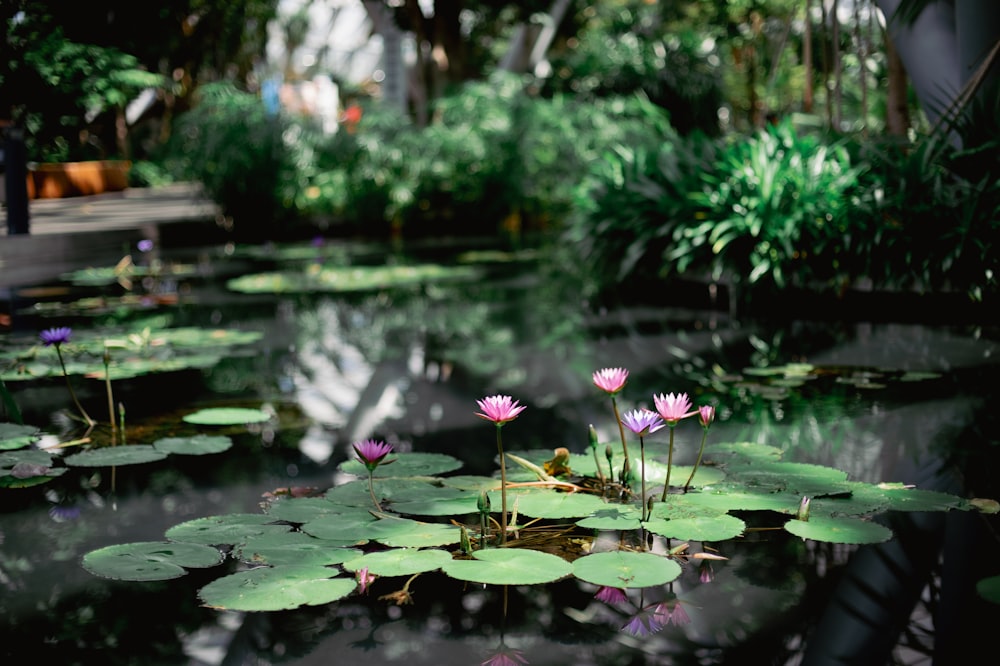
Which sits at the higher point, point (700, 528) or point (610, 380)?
point (610, 380)

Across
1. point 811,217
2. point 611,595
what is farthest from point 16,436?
point 811,217

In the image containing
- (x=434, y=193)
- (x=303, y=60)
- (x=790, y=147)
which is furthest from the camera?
(x=303, y=60)

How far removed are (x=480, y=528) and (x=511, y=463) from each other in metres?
0.70

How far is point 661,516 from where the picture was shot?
2615mm

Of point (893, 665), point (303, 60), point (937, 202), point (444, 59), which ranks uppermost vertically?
point (303, 60)

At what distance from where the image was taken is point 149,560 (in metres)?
2.41

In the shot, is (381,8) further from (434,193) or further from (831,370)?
(831,370)

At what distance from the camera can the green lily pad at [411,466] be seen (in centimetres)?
314

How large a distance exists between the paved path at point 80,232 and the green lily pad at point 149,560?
652 centimetres

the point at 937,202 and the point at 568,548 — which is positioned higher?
the point at 937,202

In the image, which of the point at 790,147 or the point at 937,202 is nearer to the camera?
the point at 937,202

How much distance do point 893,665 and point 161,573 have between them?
1532 millimetres

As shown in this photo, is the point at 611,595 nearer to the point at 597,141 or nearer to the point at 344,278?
the point at 344,278

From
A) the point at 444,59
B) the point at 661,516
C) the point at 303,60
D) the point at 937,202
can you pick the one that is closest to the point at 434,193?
the point at 444,59
